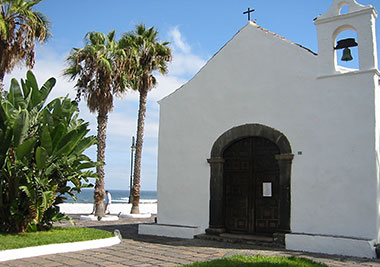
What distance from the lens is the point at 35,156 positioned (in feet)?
30.0

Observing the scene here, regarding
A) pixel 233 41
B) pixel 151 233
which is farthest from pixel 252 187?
pixel 233 41

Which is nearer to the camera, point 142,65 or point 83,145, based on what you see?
point 83,145

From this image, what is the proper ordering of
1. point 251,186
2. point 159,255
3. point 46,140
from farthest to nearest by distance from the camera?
point 251,186 → point 46,140 → point 159,255

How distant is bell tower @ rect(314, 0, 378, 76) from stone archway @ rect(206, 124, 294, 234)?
2008 millimetres

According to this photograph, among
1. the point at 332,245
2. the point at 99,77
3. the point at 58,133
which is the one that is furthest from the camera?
the point at 99,77

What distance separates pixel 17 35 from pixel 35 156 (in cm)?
558

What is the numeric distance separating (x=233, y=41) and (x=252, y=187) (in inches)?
165

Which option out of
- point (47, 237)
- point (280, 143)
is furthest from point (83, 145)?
point (280, 143)

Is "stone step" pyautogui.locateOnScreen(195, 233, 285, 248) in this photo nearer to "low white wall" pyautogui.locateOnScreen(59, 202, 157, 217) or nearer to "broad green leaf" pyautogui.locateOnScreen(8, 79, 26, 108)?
"broad green leaf" pyautogui.locateOnScreen(8, 79, 26, 108)

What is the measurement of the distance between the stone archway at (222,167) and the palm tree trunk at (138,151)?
321 inches

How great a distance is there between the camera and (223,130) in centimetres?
1088

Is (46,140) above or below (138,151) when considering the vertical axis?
below

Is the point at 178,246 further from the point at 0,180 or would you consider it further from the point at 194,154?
the point at 0,180

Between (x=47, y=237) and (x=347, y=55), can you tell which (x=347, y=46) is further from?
(x=47, y=237)
